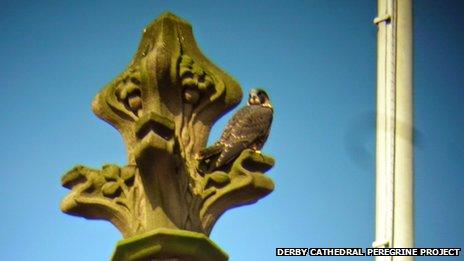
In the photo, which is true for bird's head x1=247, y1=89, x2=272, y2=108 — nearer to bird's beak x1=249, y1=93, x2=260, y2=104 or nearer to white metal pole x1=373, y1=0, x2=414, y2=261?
bird's beak x1=249, y1=93, x2=260, y2=104

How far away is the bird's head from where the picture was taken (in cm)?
1217

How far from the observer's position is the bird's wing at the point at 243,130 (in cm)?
734

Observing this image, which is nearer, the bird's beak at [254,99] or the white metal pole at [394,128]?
the white metal pole at [394,128]

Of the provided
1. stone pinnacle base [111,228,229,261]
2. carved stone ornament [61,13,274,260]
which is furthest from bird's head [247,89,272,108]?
stone pinnacle base [111,228,229,261]

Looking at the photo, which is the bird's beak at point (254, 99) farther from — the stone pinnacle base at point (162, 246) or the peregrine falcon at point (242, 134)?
the stone pinnacle base at point (162, 246)

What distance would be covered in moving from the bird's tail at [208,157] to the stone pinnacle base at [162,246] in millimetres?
695

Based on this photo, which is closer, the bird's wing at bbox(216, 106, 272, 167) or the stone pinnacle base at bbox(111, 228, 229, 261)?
the stone pinnacle base at bbox(111, 228, 229, 261)

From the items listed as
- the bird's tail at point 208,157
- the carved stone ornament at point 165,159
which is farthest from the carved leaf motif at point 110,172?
the bird's tail at point 208,157

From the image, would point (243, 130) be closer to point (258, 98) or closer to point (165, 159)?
point (165, 159)

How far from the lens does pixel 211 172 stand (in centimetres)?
705

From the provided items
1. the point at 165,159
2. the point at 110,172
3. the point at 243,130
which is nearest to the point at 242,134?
the point at 243,130

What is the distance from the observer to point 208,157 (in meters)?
7.20

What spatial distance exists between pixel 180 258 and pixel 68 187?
108 cm

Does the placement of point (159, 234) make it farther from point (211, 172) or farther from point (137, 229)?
point (211, 172)
